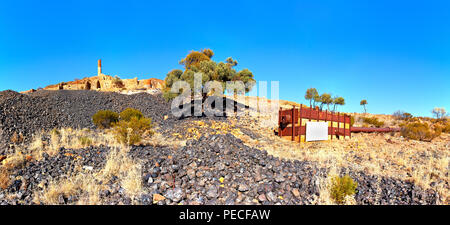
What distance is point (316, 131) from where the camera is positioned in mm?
15773

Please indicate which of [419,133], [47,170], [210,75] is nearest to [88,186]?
[47,170]

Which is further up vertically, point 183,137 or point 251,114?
point 251,114

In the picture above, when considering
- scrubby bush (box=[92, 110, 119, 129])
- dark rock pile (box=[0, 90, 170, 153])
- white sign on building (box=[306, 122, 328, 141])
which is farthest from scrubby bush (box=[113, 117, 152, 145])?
white sign on building (box=[306, 122, 328, 141])

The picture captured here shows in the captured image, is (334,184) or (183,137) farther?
(183,137)

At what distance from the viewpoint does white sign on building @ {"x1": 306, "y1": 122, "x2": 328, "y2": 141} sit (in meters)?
15.1

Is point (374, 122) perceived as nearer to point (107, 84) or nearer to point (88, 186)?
point (88, 186)

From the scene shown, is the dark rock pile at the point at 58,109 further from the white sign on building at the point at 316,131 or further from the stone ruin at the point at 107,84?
the stone ruin at the point at 107,84

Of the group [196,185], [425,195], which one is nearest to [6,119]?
[196,185]

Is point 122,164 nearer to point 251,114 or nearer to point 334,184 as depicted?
point 334,184

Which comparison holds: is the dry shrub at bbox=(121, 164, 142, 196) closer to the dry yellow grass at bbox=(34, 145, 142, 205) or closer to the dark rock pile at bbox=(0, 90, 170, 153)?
the dry yellow grass at bbox=(34, 145, 142, 205)

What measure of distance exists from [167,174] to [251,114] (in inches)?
768
